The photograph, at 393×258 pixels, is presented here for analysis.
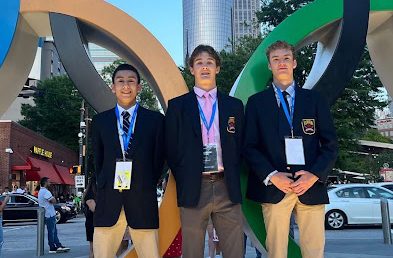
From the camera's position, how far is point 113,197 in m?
4.00

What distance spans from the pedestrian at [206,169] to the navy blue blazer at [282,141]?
5.9 inches

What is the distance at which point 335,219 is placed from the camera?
554 inches

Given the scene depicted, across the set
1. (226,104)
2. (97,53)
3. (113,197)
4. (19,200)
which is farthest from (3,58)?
(97,53)

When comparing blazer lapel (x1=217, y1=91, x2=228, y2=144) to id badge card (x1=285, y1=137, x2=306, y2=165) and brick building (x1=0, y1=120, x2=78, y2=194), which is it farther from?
brick building (x1=0, y1=120, x2=78, y2=194)

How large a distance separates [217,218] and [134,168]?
814mm

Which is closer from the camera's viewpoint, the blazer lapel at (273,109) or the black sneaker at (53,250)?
the blazer lapel at (273,109)

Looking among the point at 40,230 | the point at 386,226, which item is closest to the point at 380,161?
the point at 386,226

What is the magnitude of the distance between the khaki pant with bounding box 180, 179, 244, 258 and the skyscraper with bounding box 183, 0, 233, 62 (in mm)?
125679

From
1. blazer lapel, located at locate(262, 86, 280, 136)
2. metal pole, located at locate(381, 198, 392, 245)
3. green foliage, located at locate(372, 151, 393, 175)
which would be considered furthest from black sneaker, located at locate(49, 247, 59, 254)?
green foliage, located at locate(372, 151, 393, 175)

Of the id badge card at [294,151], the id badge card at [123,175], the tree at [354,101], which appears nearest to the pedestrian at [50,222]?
the id badge card at [123,175]

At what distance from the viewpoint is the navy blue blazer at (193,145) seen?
3922mm

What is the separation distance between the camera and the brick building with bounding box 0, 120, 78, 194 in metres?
27.2

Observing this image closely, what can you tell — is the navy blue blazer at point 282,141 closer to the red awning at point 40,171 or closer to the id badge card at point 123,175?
the id badge card at point 123,175

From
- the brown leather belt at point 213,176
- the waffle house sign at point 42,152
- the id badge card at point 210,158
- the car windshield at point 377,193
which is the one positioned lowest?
the car windshield at point 377,193
